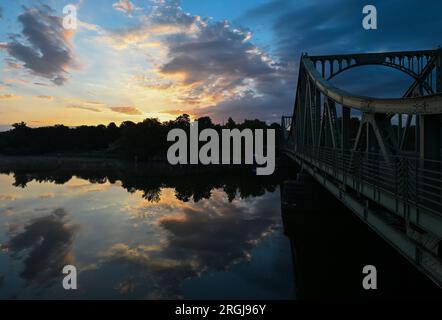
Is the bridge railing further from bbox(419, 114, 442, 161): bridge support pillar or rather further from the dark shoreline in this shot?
the dark shoreline

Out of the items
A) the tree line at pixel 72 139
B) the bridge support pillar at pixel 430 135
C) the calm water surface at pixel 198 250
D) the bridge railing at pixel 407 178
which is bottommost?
the calm water surface at pixel 198 250

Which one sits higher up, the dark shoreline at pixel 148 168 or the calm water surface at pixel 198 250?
the dark shoreline at pixel 148 168

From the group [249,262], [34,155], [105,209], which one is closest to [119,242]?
[249,262]

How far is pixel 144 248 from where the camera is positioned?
585 inches

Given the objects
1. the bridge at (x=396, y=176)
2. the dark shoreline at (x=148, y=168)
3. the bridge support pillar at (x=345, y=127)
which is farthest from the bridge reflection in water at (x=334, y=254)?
the dark shoreline at (x=148, y=168)

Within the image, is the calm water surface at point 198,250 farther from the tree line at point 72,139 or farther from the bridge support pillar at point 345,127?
the tree line at point 72,139

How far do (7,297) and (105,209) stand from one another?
44.8ft

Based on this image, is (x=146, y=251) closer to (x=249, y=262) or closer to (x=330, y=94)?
(x=249, y=262)

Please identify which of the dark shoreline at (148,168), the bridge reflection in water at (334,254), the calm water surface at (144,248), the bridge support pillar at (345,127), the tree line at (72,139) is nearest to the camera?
the bridge reflection in water at (334,254)

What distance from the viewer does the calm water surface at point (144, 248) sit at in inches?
429

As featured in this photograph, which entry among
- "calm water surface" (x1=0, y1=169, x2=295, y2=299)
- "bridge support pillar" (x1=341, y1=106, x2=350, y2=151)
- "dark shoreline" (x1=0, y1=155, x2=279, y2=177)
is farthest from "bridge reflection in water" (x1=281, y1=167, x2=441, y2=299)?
"dark shoreline" (x1=0, y1=155, x2=279, y2=177)

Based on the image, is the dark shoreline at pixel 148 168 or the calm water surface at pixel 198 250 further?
the dark shoreline at pixel 148 168
